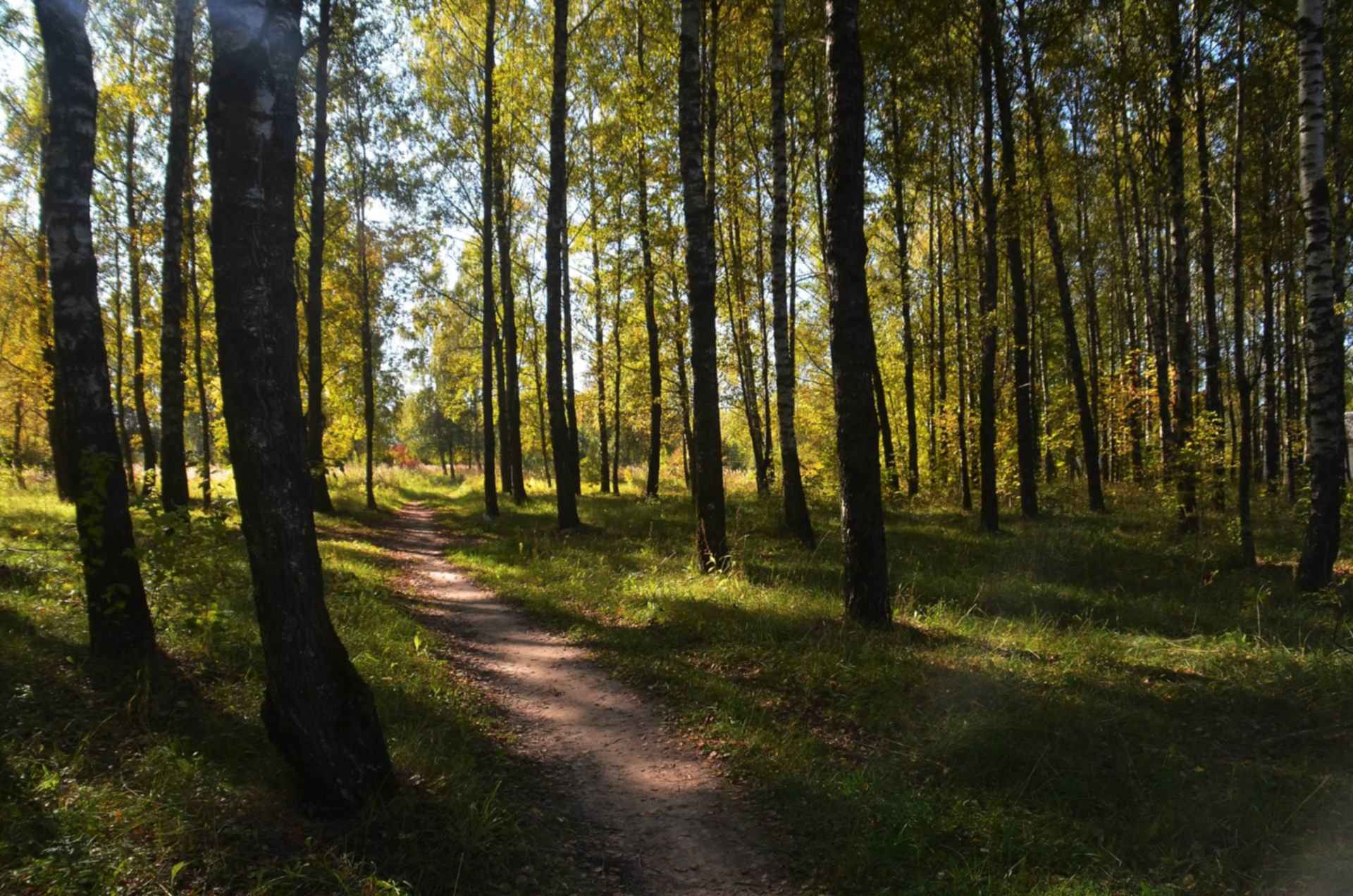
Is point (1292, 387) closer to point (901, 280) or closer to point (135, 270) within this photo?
point (901, 280)

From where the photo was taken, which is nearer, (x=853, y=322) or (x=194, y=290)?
(x=853, y=322)

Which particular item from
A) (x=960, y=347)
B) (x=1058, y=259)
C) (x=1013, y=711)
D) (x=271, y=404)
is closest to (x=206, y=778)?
(x=271, y=404)

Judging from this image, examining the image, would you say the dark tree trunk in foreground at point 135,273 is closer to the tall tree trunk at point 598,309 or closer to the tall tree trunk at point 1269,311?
the tall tree trunk at point 598,309

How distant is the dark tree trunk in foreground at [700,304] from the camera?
9.36 meters

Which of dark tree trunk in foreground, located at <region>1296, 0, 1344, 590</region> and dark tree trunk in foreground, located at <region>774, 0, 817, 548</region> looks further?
dark tree trunk in foreground, located at <region>774, 0, 817, 548</region>

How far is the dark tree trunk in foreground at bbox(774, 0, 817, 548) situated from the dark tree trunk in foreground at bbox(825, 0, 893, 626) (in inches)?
189

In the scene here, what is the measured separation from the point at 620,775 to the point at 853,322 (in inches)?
181

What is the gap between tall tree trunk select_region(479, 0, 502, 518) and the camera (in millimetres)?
16734

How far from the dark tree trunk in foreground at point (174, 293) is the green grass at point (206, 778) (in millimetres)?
5586

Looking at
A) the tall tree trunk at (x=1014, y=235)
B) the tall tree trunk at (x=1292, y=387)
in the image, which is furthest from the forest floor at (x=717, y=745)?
the tall tree trunk at (x=1292, y=387)

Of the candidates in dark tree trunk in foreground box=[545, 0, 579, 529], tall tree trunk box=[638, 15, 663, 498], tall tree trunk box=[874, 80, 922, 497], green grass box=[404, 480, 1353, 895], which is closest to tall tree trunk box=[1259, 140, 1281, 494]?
green grass box=[404, 480, 1353, 895]

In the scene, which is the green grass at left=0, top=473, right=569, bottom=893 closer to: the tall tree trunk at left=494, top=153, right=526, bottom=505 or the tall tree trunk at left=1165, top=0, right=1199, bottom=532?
the tall tree trunk at left=1165, top=0, right=1199, bottom=532

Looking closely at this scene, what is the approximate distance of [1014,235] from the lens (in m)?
13.7

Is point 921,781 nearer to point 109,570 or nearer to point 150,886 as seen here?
point 150,886
